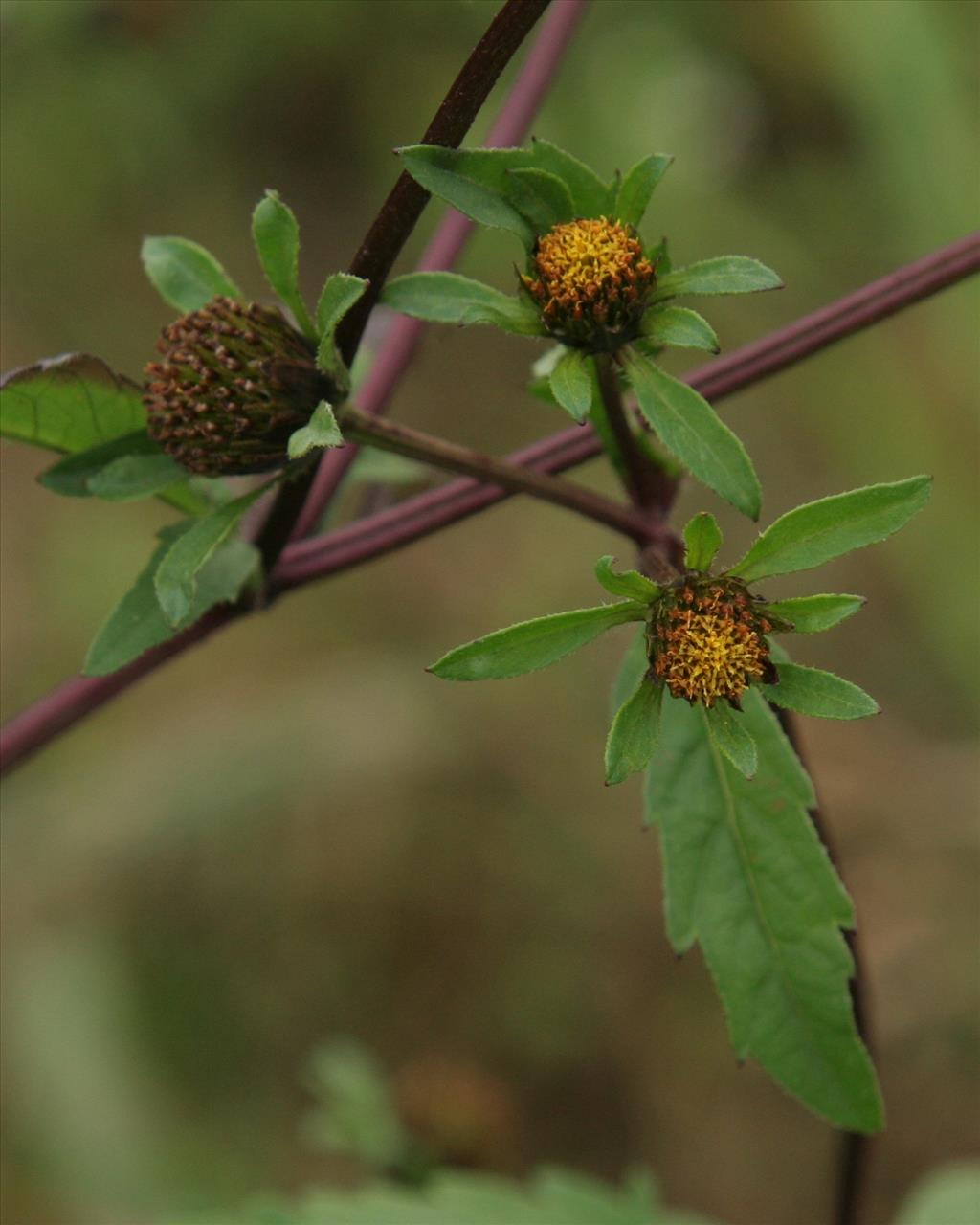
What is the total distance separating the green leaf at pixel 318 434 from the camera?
4.19 ft

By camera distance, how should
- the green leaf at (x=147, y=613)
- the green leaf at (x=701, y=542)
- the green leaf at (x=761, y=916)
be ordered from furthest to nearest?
1. the green leaf at (x=761, y=916)
2. the green leaf at (x=147, y=613)
3. the green leaf at (x=701, y=542)

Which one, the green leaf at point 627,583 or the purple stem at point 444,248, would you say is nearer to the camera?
the green leaf at point 627,583

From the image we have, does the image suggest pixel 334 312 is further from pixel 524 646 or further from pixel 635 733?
pixel 635 733

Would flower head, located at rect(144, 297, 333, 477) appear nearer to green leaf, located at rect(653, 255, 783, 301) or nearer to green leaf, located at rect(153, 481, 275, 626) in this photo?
green leaf, located at rect(153, 481, 275, 626)

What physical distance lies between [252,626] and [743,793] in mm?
2779

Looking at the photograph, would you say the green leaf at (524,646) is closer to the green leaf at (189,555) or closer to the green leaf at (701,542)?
the green leaf at (701,542)

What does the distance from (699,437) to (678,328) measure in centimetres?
11

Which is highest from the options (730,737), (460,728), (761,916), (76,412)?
(76,412)

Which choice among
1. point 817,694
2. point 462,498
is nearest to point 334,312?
point 462,498

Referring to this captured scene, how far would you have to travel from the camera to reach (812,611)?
1.36 m

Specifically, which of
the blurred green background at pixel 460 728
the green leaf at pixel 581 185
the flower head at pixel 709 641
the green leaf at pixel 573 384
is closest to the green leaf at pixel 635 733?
the flower head at pixel 709 641

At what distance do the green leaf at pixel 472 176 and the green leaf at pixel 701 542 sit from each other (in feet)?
1.10

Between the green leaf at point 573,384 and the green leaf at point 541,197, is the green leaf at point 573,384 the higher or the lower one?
the lower one

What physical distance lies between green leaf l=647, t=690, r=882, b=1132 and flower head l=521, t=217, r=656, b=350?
1.42 feet
